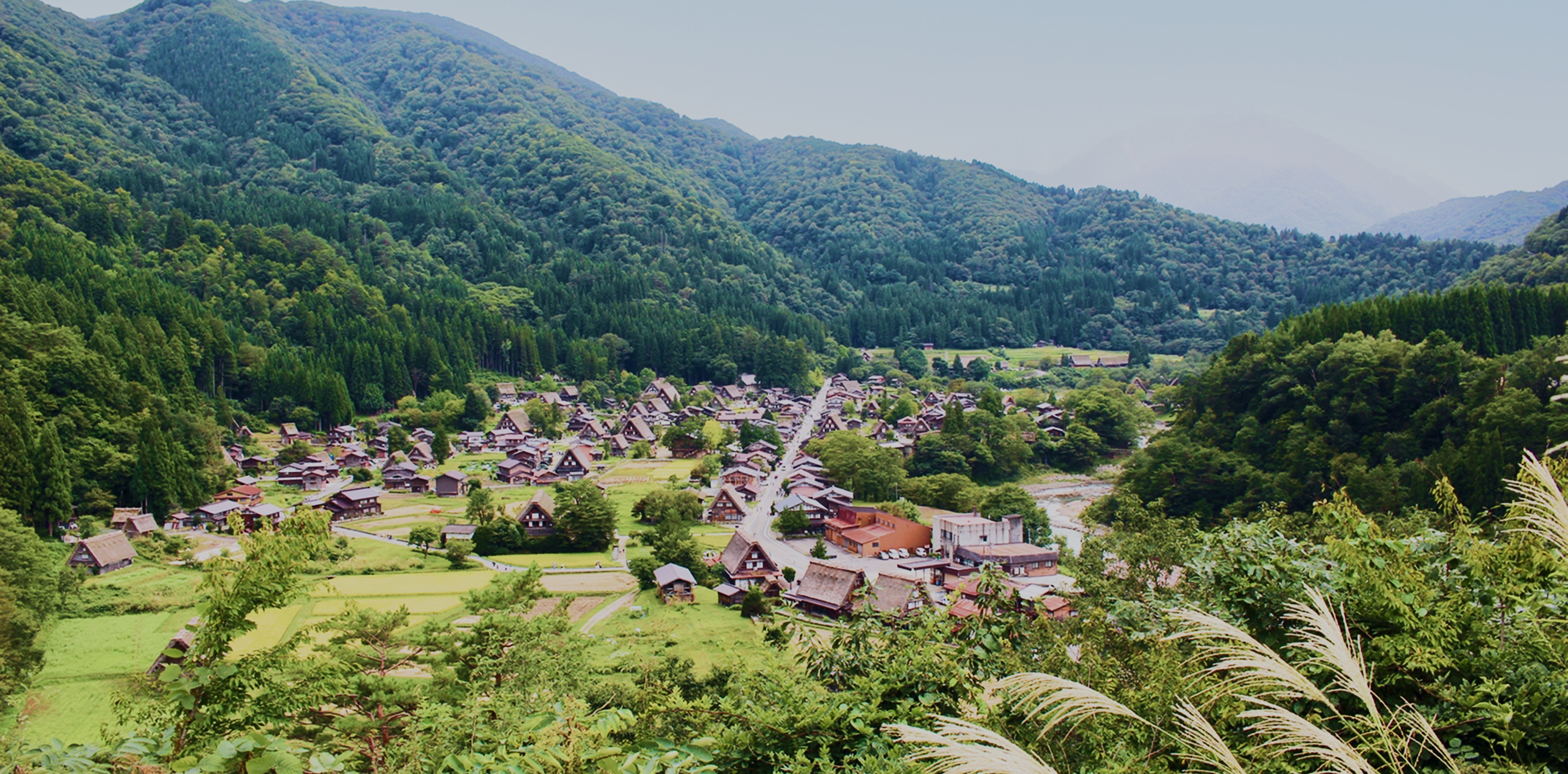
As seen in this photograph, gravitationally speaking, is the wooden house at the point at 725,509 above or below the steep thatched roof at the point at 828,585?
below

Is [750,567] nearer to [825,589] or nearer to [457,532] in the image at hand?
[825,589]

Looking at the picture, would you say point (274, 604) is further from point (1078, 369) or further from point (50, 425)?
point (1078, 369)

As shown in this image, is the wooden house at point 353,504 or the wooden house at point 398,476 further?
the wooden house at point 398,476

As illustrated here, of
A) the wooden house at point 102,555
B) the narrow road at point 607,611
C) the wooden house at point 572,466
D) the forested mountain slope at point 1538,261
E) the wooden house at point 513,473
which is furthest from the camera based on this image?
the forested mountain slope at point 1538,261

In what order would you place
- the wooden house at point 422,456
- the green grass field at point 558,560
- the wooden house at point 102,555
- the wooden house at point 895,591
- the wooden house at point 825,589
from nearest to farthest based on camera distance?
the wooden house at point 895,591 → the wooden house at point 825,589 → the wooden house at point 102,555 → the green grass field at point 558,560 → the wooden house at point 422,456

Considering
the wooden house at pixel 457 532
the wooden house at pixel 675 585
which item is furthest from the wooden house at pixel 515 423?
the wooden house at pixel 675 585

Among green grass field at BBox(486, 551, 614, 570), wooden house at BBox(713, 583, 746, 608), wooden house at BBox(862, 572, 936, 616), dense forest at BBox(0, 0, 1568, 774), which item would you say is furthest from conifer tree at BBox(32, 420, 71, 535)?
wooden house at BBox(862, 572, 936, 616)

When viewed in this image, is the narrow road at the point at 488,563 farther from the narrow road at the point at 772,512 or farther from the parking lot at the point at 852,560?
the parking lot at the point at 852,560
